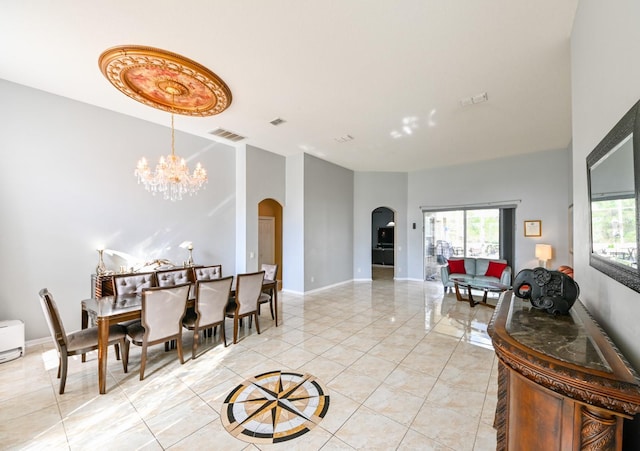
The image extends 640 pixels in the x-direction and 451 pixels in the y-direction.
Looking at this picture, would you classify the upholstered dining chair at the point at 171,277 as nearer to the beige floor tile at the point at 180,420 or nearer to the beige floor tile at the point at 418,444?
the beige floor tile at the point at 180,420

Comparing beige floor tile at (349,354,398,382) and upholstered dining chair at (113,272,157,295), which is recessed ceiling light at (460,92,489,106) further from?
upholstered dining chair at (113,272,157,295)

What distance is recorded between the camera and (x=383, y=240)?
496 inches

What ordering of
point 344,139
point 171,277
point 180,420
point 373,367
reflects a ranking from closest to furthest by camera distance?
1. point 180,420
2. point 373,367
3. point 171,277
4. point 344,139

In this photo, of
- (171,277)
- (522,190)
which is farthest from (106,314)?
(522,190)

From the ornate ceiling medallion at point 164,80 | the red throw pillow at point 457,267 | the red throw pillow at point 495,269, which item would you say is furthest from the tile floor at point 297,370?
the ornate ceiling medallion at point 164,80

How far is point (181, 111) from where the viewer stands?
13.4ft

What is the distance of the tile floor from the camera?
197cm

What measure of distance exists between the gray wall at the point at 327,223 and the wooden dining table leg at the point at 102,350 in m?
4.44

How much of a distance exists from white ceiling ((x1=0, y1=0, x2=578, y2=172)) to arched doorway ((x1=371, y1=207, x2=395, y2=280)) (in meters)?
7.84

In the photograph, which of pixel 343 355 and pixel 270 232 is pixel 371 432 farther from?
pixel 270 232

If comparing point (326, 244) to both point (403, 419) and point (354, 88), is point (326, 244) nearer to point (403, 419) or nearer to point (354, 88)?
point (354, 88)

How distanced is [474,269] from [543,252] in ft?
4.88

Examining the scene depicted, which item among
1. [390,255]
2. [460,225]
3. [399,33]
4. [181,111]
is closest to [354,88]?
[399,33]

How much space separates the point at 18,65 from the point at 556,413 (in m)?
5.66
